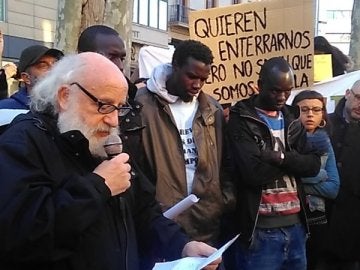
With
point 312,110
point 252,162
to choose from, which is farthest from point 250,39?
point 252,162

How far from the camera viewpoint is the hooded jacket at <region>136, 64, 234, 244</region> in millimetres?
3609

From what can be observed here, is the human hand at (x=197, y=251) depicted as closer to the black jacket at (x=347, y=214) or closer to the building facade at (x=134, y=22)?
the black jacket at (x=347, y=214)

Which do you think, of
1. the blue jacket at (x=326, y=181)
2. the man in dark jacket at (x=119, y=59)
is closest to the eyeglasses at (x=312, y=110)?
the blue jacket at (x=326, y=181)

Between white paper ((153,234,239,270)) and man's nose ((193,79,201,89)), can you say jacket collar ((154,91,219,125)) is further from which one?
white paper ((153,234,239,270))

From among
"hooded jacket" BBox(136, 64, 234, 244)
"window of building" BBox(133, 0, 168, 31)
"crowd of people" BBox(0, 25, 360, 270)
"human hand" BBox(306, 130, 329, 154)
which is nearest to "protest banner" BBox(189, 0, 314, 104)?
"crowd of people" BBox(0, 25, 360, 270)

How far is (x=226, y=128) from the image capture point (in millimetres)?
3971

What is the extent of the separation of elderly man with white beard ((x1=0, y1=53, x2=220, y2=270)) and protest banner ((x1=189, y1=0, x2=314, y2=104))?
2783 millimetres

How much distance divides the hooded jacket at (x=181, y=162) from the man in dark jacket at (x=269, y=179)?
145 millimetres

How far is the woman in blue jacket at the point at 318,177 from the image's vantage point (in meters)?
4.38

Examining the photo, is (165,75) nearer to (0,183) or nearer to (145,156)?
(145,156)

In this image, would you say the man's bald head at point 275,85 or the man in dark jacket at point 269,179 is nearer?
the man in dark jacket at point 269,179

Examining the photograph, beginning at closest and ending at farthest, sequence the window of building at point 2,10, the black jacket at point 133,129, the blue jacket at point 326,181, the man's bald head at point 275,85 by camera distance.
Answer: the black jacket at point 133,129 → the man's bald head at point 275,85 → the blue jacket at point 326,181 → the window of building at point 2,10

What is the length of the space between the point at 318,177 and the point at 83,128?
2.43m

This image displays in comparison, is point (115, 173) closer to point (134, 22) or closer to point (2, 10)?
point (2, 10)
